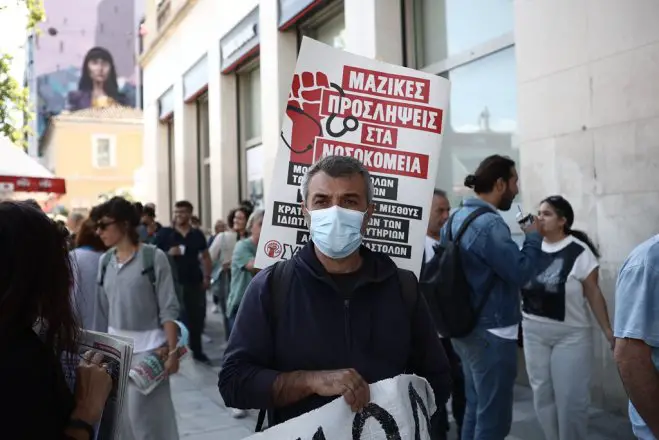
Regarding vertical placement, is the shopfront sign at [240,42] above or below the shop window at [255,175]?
above

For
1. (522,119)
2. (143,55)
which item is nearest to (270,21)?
(522,119)

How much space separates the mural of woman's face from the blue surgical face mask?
216ft

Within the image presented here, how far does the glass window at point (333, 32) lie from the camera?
10.1 metres

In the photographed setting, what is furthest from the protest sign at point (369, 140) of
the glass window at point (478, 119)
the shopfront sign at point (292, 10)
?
the shopfront sign at point (292, 10)

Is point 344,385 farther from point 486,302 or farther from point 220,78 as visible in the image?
point 220,78

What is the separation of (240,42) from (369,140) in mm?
10525

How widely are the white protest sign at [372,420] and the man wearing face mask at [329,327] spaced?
5 centimetres

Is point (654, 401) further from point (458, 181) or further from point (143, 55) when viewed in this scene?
point (143, 55)

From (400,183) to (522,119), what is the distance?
326 cm

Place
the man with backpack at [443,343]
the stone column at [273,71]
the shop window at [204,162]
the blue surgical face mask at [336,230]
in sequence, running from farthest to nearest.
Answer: the shop window at [204,162]
the stone column at [273,71]
the man with backpack at [443,343]
the blue surgical face mask at [336,230]

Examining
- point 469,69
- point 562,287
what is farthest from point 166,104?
point 562,287

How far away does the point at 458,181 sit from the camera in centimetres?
771

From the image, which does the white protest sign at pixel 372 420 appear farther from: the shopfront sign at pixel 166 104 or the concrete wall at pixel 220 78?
the shopfront sign at pixel 166 104

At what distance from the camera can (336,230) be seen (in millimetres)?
2156
